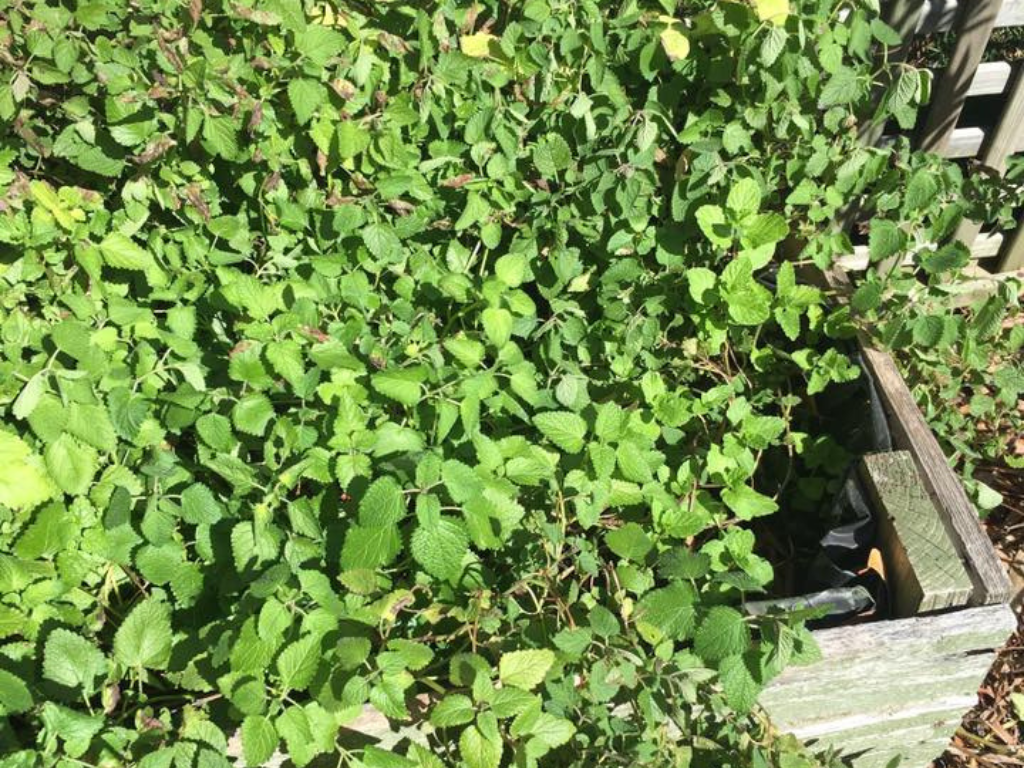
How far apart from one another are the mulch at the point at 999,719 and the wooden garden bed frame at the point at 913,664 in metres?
0.38

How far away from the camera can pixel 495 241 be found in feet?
6.74

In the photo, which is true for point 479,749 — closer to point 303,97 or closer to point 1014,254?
point 303,97


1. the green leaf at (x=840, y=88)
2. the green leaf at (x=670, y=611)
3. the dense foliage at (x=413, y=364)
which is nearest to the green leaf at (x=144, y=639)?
the dense foliage at (x=413, y=364)

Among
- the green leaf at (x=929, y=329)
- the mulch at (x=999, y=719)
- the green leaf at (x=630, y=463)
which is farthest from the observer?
the mulch at (x=999, y=719)

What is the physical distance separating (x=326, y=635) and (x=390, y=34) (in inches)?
50.0

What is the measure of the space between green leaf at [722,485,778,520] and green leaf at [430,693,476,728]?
0.75 meters

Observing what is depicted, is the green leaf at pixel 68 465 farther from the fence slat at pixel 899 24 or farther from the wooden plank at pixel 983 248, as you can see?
the wooden plank at pixel 983 248

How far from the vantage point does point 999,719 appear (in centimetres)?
244

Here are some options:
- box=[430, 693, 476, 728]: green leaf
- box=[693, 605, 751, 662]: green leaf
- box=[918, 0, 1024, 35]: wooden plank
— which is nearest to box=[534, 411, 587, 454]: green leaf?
box=[693, 605, 751, 662]: green leaf

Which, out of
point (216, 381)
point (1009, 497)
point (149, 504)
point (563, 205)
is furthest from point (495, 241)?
point (1009, 497)

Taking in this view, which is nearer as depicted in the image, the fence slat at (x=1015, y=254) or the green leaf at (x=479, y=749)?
the green leaf at (x=479, y=749)

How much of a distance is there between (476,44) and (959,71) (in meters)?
1.56

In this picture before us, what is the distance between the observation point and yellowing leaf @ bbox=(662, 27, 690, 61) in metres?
2.04

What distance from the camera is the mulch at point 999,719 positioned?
A: 2.37m
